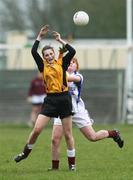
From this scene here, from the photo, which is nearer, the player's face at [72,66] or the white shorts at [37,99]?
the player's face at [72,66]

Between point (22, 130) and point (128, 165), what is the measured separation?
12.1 meters

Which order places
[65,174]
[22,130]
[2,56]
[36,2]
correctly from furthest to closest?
[36,2], [2,56], [22,130], [65,174]

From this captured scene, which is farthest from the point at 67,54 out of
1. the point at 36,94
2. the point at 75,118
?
the point at 36,94

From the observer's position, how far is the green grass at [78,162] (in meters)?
13.3

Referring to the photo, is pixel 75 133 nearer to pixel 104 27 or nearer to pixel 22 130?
pixel 22 130

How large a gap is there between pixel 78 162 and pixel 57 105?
2.04m

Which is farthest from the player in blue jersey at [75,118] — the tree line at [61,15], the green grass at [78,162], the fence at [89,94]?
the tree line at [61,15]

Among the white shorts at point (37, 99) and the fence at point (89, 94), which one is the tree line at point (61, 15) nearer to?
the fence at point (89, 94)

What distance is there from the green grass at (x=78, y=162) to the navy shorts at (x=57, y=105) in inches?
38.3

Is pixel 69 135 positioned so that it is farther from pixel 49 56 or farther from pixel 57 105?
pixel 49 56

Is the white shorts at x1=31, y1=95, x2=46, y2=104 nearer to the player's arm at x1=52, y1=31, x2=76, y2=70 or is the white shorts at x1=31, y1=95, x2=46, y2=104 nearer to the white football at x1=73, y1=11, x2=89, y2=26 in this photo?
the white football at x1=73, y1=11, x2=89, y2=26

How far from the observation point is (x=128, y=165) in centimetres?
1478

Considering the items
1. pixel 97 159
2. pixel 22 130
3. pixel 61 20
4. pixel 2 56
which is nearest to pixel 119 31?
pixel 61 20

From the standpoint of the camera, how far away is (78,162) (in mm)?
15523
